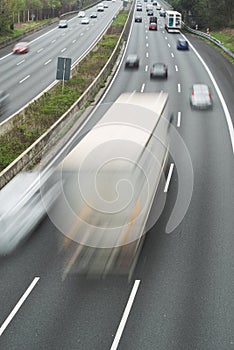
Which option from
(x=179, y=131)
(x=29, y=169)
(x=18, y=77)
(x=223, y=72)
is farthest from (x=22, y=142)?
(x=223, y=72)

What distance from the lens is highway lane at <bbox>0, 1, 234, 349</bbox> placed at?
1168 centimetres

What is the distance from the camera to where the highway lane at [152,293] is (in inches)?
460

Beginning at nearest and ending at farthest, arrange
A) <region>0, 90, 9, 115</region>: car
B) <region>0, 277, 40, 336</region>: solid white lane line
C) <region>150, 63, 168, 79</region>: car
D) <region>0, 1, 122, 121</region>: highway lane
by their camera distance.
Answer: <region>0, 277, 40, 336</region>: solid white lane line, <region>0, 90, 9, 115</region>: car, <region>0, 1, 122, 121</region>: highway lane, <region>150, 63, 168, 79</region>: car

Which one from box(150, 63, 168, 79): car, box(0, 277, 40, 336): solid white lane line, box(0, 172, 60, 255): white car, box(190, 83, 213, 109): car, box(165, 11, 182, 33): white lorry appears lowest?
box(0, 277, 40, 336): solid white lane line

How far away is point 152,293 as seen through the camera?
13.5 meters

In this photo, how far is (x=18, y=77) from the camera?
4719 cm

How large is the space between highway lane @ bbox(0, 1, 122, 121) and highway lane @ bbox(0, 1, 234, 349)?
61.7 ft

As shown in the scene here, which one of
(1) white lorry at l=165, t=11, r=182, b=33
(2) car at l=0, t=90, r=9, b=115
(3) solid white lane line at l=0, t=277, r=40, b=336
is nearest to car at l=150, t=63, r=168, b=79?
(2) car at l=0, t=90, r=9, b=115

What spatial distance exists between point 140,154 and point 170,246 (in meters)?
3.44

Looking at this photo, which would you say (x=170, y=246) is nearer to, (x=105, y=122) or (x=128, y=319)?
(x=128, y=319)

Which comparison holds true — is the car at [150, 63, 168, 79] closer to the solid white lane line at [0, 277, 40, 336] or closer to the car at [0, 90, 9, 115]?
the car at [0, 90, 9, 115]

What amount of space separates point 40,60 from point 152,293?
1910 inches

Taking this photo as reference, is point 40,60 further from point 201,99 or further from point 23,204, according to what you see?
point 23,204

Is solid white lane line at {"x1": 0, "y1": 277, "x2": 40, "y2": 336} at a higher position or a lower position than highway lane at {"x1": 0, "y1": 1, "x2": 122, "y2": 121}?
lower
